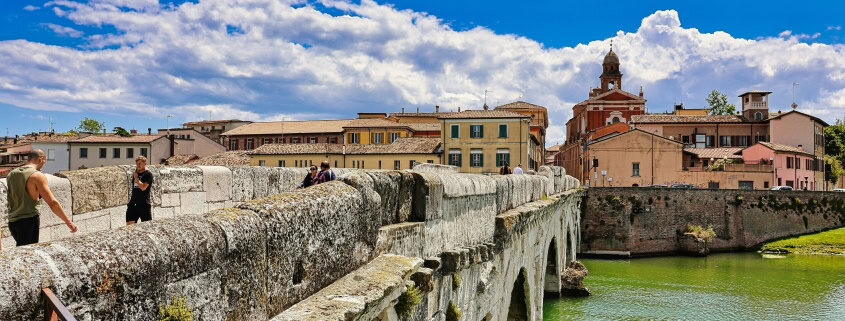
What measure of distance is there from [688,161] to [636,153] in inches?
236

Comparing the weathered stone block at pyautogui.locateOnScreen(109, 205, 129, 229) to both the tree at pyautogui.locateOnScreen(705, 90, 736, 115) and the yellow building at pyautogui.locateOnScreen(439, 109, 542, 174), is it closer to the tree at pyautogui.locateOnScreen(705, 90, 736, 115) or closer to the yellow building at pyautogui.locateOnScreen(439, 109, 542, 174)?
the yellow building at pyautogui.locateOnScreen(439, 109, 542, 174)

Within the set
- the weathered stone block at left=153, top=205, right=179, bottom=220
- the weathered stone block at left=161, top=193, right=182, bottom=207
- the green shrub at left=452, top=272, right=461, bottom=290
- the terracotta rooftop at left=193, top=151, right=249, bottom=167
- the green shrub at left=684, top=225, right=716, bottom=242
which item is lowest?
the green shrub at left=684, top=225, right=716, bottom=242

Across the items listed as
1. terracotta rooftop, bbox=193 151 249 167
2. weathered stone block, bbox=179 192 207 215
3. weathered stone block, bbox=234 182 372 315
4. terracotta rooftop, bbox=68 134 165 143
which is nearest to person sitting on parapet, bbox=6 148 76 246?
weathered stone block, bbox=234 182 372 315

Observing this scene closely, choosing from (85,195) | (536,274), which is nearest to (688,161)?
(536,274)

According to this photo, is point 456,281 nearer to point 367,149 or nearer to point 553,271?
point 553,271

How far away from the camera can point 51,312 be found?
2.32 metres

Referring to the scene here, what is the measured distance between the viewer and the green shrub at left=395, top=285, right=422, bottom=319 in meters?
5.38

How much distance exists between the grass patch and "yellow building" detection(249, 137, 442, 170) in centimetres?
2248

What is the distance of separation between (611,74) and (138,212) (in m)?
71.8

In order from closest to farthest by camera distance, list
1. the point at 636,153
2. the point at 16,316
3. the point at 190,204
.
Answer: the point at 16,316
the point at 190,204
the point at 636,153

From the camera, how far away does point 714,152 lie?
55.2 m

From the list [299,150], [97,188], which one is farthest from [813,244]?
[97,188]

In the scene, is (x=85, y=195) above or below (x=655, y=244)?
above

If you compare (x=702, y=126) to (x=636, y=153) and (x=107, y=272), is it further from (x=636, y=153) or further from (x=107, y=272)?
(x=107, y=272)
